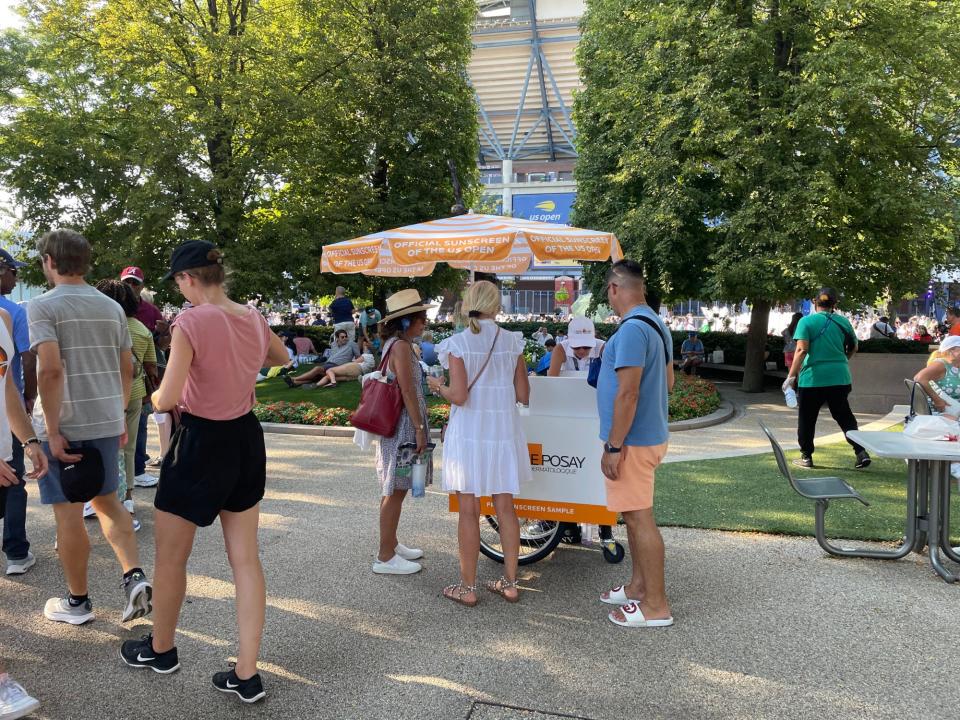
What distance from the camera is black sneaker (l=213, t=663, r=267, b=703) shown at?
10.4 feet

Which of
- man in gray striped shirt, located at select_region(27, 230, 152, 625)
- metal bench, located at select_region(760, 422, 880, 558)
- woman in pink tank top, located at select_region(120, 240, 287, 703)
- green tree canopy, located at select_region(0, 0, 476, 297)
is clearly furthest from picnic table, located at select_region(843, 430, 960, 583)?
green tree canopy, located at select_region(0, 0, 476, 297)

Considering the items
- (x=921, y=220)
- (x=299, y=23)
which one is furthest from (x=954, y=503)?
(x=299, y=23)

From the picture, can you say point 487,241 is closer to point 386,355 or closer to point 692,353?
point 386,355

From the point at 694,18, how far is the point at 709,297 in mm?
5756

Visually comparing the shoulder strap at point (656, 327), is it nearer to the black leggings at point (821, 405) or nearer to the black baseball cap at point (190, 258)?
the black baseball cap at point (190, 258)

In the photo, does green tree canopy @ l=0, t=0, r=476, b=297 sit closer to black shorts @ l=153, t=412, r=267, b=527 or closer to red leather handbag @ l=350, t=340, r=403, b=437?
red leather handbag @ l=350, t=340, r=403, b=437

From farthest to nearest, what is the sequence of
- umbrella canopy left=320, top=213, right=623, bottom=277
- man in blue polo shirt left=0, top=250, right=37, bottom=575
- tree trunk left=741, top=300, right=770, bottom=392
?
tree trunk left=741, top=300, right=770, bottom=392 → umbrella canopy left=320, top=213, right=623, bottom=277 → man in blue polo shirt left=0, top=250, right=37, bottom=575

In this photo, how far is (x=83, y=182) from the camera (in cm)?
1647

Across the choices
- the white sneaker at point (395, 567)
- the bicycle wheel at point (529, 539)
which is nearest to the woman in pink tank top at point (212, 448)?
the white sneaker at point (395, 567)

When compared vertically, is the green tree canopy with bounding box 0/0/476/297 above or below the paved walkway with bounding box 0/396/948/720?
above

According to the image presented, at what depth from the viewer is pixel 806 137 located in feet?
48.0

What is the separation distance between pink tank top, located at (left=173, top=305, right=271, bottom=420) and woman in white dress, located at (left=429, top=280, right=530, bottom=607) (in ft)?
4.29

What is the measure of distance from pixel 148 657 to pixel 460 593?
1.66m

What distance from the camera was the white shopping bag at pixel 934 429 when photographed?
4.91m
